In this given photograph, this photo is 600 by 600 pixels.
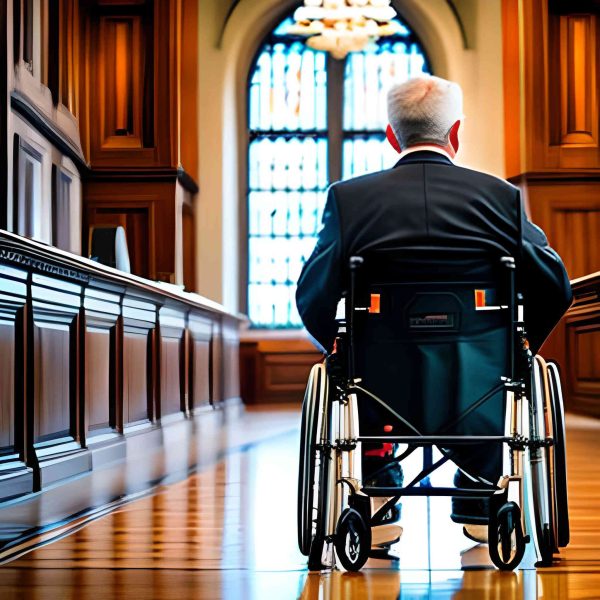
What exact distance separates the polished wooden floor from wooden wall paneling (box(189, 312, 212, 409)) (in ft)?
11.3

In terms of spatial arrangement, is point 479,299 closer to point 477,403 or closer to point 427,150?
point 477,403

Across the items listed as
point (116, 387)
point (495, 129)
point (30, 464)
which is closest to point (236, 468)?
point (116, 387)

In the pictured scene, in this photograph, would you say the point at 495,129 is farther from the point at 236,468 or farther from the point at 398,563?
the point at 398,563

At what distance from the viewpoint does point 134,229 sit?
28.7ft

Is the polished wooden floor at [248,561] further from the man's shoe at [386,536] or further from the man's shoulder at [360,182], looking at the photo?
the man's shoulder at [360,182]

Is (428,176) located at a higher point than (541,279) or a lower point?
higher

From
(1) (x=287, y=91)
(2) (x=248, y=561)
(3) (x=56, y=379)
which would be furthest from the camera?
(1) (x=287, y=91)

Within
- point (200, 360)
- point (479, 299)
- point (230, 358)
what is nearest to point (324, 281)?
point (479, 299)

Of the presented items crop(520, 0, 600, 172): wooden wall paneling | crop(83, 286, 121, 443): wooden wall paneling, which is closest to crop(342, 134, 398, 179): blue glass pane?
crop(520, 0, 600, 172): wooden wall paneling

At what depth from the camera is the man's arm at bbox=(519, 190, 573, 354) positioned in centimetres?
233

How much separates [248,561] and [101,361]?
7.44 feet

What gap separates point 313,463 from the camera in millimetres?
2180

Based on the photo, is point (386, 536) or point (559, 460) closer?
point (559, 460)

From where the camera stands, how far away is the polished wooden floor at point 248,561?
6.81 ft
